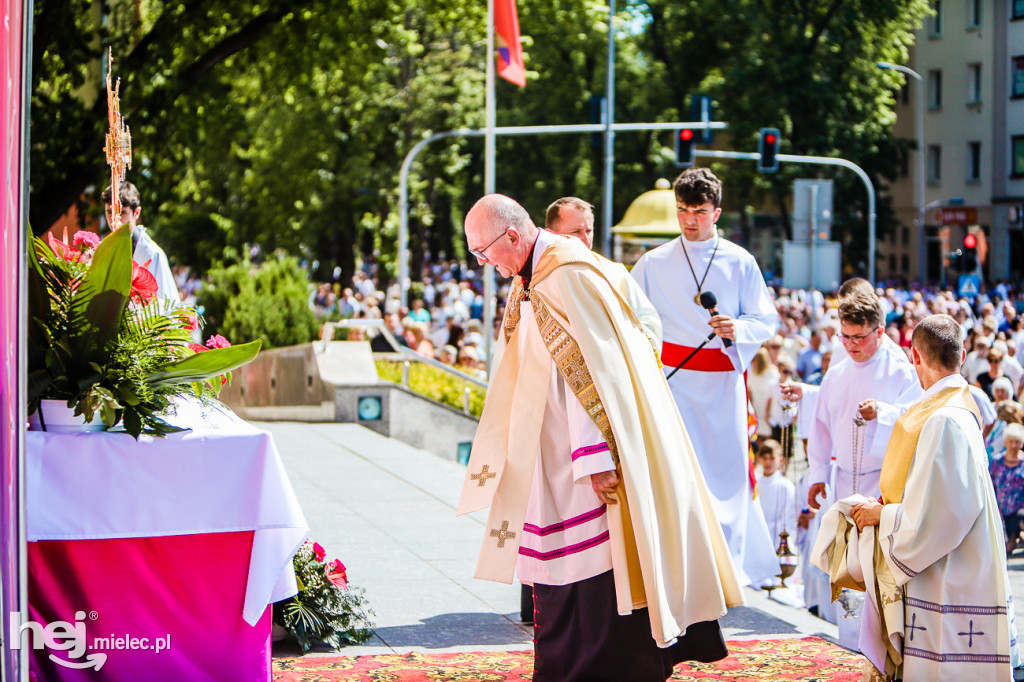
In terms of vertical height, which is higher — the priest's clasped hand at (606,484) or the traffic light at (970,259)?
the traffic light at (970,259)

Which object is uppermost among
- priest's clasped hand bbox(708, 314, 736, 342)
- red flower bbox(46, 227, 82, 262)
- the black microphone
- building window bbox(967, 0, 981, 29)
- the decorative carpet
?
building window bbox(967, 0, 981, 29)

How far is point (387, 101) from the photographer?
110 ft

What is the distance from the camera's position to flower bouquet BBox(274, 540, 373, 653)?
540cm

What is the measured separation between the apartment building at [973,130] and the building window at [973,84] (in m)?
0.04

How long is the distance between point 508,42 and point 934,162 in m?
38.4

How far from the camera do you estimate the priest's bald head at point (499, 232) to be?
475cm

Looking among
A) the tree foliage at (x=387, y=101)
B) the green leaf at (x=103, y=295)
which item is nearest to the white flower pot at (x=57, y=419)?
the green leaf at (x=103, y=295)

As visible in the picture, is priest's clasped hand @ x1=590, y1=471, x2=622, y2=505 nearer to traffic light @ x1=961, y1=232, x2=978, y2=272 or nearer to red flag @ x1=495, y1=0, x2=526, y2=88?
red flag @ x1=495, y1=0, x2=526, y2=88

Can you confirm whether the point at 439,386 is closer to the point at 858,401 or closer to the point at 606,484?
the point at 858,401

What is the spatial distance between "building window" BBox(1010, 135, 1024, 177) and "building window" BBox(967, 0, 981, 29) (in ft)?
14.9

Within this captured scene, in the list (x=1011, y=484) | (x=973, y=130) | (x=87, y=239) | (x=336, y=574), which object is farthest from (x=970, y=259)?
(x=87, y=239)

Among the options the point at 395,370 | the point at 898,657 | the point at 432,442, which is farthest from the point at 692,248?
the point at 395,370

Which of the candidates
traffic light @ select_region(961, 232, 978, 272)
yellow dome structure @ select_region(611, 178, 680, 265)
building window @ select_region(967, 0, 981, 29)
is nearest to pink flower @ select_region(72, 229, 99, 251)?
yellow dome structure @ select_region(611, 178, 680, 265)

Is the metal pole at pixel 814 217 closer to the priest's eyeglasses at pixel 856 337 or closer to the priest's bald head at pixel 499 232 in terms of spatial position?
the priest's eyeglasses at pixel 856 337
